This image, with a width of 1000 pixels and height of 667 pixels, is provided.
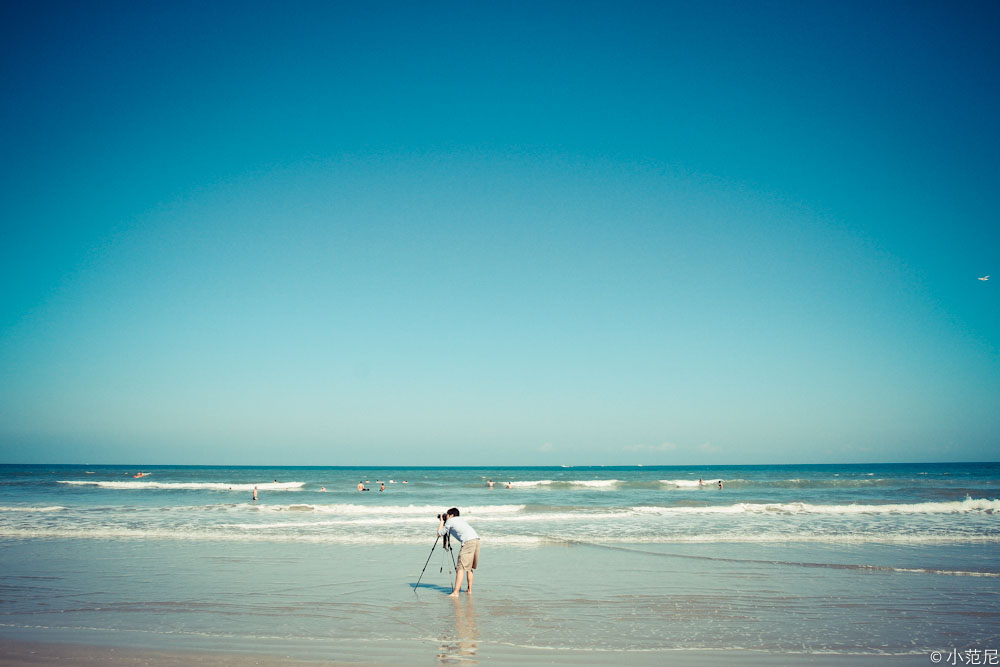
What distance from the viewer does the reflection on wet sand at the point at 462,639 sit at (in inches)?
302

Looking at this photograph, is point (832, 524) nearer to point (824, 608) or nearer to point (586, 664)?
point (824, 608)

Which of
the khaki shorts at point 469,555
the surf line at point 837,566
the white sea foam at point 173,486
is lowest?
the white sea foam at point 173,486

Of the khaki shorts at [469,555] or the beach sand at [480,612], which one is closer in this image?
the beach sand at [480,612]

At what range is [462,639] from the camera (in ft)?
27.6

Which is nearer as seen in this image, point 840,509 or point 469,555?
point 469,555

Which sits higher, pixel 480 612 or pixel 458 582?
pixel 458 582

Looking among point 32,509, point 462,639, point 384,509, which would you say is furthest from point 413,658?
point 32,509

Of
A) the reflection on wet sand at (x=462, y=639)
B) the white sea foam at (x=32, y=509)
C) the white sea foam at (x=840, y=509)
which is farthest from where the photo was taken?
the white sea foam at (x=840, y=509)

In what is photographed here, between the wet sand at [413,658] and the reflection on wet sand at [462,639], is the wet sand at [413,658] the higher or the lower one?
the higher one

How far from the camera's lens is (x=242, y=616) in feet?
31.2

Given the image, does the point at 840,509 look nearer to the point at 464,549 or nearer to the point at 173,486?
the point at 464,549

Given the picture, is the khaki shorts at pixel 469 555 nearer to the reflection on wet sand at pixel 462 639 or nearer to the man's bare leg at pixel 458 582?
the man's bare leg at pixel 458 582

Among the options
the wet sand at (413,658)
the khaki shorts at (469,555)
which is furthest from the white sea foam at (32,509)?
the khaki shorts at (469,555)

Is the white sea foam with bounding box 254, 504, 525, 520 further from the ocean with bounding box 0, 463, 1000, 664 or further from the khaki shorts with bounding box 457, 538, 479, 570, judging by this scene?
the khaki shorts with bounding box 457, 538, 479, 570
